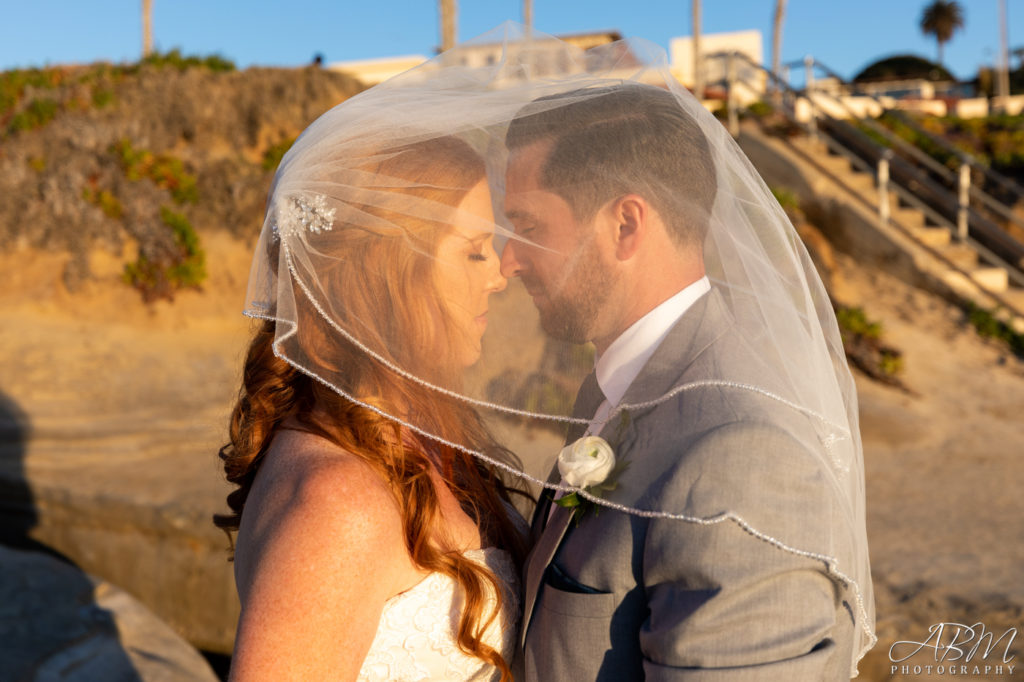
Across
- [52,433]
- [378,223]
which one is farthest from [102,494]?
[378,223]

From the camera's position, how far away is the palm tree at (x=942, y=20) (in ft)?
168

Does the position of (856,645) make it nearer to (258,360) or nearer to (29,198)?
(258,360)

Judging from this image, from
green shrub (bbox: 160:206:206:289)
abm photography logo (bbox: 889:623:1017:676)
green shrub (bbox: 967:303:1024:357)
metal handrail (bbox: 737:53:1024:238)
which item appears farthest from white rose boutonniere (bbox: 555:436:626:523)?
metal handrail (bbox: 737:53:1024:238)

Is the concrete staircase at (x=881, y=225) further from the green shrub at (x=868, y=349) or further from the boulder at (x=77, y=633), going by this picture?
the boulder at (x=77, y=633)

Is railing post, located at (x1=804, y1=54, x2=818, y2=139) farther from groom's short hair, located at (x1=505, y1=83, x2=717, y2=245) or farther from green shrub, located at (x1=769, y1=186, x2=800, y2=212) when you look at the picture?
groom's short hair, located at (x1=505, y1=83, x2=717, y2=245)

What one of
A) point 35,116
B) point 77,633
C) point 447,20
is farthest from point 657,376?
point 447,20

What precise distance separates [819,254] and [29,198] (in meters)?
10.7

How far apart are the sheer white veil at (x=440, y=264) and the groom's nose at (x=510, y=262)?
0.05ft

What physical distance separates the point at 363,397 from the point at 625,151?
735 mm

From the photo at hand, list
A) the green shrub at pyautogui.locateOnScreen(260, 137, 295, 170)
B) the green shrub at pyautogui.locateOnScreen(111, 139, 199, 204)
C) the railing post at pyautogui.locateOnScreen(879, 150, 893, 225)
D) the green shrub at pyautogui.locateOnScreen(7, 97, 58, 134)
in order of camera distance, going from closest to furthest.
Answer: the green shrub at pyautogui.locateOnScreen(111, 139, 199, 204), the green shrub at pyautogui.locateOnScreen(7, 97, 58, 134), the green shrub at pyautogui.locateOnScreen(260, 137, 295, 170), the railing post at pyautogui.locateOnScreen(879, 150, 893, 225)

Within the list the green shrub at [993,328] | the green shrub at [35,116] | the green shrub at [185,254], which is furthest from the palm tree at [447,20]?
the green shrub at [993,328]

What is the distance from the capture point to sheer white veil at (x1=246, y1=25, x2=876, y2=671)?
63.2 inches

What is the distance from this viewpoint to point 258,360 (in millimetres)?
2016

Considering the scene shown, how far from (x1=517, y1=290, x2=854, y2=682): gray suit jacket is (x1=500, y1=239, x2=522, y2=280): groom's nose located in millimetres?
337
